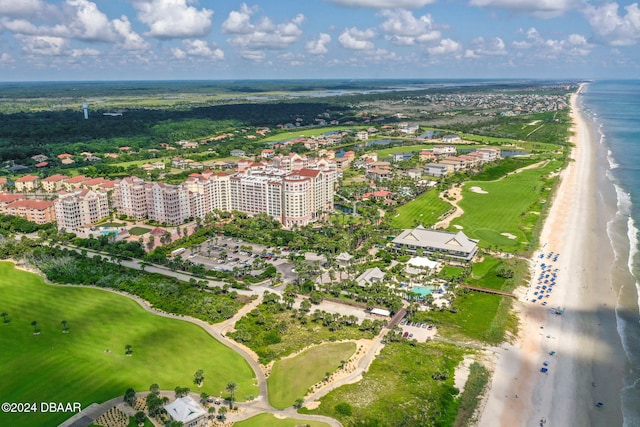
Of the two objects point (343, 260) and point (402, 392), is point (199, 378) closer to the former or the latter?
point (402, 392)

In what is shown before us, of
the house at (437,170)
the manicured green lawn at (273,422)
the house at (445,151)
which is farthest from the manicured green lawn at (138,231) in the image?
the house at (445,151)

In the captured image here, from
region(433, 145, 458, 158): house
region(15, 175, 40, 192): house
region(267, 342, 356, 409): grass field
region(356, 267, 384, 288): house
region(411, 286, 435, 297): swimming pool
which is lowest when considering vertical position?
region(267, 342, 356, 409): grass field

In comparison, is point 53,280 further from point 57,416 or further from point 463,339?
point 463,339

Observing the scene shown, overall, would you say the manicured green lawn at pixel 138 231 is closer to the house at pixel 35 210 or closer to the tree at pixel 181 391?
the house at pixel 35 210

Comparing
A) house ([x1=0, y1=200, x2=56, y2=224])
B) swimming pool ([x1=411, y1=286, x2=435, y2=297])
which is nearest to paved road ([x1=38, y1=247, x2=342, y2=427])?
swimming pool ([x1=411, y1=286, x2=435, y2=297])

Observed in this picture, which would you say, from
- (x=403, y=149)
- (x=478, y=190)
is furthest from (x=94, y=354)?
(x=403, y=149)

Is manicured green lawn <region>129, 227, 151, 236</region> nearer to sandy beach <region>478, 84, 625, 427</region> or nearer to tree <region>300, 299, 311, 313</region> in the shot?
tree <region>300, 299, 311, 313</region>
